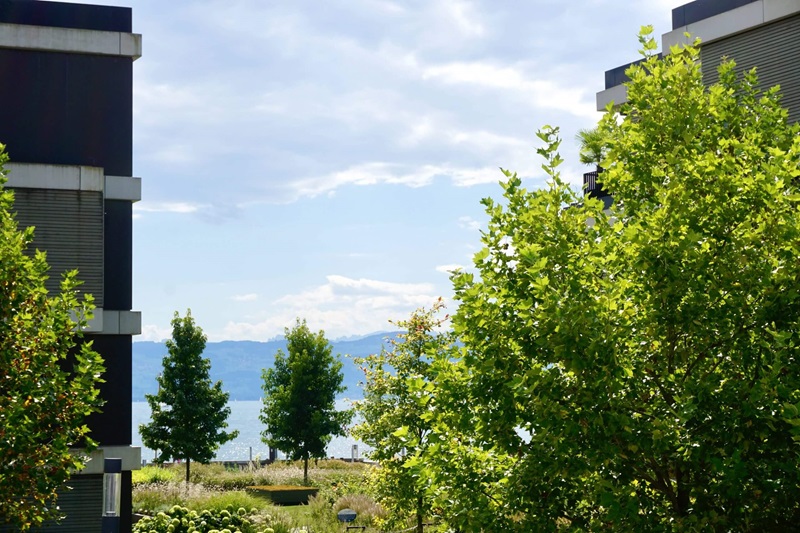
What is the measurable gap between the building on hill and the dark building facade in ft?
43.3

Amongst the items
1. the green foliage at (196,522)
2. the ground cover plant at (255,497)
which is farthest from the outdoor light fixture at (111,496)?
the green foliage at (196,522)

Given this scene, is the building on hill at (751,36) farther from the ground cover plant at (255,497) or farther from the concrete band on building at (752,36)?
the ground cover plant at (255,497)

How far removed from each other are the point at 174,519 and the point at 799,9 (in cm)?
2186

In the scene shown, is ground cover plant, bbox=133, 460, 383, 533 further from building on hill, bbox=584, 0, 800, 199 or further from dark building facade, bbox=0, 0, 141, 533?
building on hill, bbox=584, 0, 800, 199

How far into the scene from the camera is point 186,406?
42969mm

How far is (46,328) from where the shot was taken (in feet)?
50.6

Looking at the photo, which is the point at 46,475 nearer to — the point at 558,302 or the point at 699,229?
the point at 558,302

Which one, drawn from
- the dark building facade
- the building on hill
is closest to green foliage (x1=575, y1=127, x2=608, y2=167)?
the building on hill

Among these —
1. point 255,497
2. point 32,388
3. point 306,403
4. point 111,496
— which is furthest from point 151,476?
point 32,388

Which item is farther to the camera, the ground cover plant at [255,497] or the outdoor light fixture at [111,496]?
the ground cover plant at [255,497]

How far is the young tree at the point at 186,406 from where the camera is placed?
140 ft

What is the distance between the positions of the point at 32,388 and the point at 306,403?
33.6 metres

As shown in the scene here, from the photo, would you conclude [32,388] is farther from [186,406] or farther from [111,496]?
[186,406]

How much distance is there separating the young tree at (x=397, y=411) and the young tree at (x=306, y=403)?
71.6 ft
